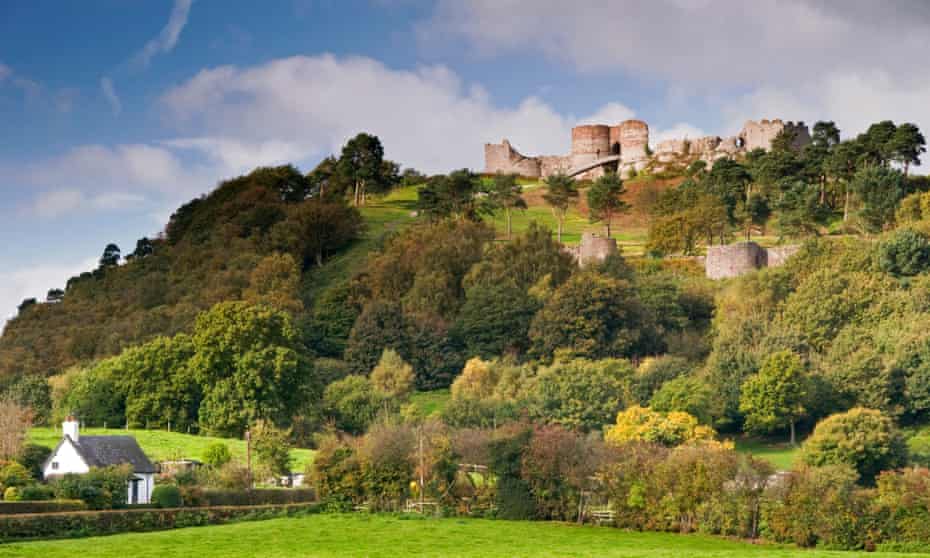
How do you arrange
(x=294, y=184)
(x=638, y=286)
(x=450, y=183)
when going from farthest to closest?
(x=294, y=184) → (x=450, y=183) → (x=638, y=286)

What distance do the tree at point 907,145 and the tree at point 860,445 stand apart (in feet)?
162

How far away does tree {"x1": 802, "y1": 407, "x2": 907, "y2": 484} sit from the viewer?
66500 mm

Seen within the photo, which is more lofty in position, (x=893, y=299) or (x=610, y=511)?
(x=893, y=299)

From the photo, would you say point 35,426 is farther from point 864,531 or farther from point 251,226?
point 864,531

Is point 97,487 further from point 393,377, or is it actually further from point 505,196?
point 505,196

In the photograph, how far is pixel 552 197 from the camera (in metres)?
124

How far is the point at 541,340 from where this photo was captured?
93688 millimetres

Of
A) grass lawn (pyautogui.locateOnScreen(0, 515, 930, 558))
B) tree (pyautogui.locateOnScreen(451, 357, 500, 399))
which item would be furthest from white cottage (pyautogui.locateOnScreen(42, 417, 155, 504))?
tree (pyautogui.locateOnScreen(451, 357, 500, 399))

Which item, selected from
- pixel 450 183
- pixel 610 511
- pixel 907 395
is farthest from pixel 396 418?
pixel 450 183

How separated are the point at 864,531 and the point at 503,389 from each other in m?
35.1

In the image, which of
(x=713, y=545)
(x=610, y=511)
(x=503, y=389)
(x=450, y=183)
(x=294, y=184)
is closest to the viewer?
(x=713, y=545)

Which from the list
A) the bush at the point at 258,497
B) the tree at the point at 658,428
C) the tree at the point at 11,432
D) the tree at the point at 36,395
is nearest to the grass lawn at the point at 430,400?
the tree at the point at 658,428

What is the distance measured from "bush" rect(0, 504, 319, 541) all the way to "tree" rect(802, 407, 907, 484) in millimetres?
24193

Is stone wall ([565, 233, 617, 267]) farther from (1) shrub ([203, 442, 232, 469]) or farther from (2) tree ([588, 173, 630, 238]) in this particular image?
(1) shrub ([203, 442, 232, 469])
